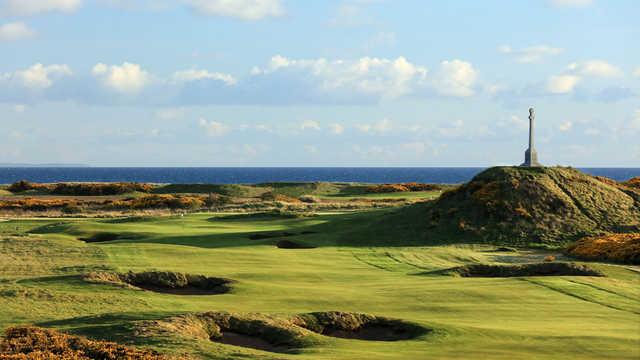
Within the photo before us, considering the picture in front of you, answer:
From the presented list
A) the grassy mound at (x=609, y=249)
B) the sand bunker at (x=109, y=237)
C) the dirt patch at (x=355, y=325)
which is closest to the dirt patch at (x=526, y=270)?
the grassy mound at (x=609, y=249)

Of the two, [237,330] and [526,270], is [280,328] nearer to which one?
[237,330]

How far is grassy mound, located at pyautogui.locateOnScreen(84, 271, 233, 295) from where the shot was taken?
1040 inches

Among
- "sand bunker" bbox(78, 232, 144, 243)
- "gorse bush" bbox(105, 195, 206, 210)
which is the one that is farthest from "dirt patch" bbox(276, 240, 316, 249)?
"gorse bush" bbox(105, 195, 206, 210)

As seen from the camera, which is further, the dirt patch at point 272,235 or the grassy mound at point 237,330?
the dirt patch at point 272,235

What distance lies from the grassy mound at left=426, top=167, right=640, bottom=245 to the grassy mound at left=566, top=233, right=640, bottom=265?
3.25 m

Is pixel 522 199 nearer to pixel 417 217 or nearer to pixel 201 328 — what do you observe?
pixel 417 217

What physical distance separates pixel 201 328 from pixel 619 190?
137ft

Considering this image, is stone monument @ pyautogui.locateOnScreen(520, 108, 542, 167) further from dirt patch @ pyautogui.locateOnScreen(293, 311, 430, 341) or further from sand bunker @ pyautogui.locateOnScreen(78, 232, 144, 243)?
dirt patch @ pyautogui.locateOnScreen(293, 311, 430, 341)

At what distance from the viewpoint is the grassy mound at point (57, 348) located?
50.8 ft

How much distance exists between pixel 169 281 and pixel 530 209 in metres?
27.7

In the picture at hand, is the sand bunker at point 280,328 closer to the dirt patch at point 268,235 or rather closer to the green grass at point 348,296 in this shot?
the green grass at point 348,296

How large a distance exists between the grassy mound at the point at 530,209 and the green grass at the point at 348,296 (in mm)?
2764

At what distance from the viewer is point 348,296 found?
2466 centimetres

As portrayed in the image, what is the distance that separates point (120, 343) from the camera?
1702cm
